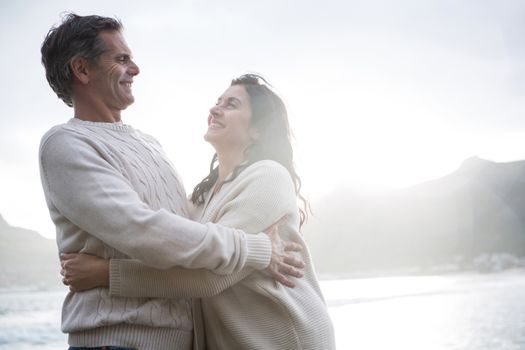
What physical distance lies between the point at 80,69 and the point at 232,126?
2.93 ft

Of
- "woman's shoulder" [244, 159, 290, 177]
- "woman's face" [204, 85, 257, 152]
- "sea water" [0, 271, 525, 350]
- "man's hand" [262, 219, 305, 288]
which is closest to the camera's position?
"man's hand" [262, 219, 305, 288]

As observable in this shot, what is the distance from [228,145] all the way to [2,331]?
20827mm

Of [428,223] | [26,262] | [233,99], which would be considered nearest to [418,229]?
[428,223]

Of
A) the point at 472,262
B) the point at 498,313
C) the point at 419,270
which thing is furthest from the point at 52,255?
the point at 498,313

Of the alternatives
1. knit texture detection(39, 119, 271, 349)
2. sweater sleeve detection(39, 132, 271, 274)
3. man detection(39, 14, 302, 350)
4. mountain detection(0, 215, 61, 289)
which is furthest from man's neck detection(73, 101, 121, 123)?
mountain detection(0, 215, 61, 289)

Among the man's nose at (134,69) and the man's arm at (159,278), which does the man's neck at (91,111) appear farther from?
the man's arm at (159,278)

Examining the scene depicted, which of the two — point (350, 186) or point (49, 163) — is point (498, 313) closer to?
point (49, 163)

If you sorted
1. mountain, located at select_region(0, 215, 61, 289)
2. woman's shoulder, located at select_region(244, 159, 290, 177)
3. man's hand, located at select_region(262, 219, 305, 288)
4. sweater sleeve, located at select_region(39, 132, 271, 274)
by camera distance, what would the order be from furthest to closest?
mountain, located at select_region(0, 215, 61, 289) < woman's shoulder, located at select_region(244, 159, 290, 177) < man's hand, located at select_region(262, 219, 305, 288) < sweater sleeve, located at select_region(39, 132, 271, 274)

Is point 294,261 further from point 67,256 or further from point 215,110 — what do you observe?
point 215,110

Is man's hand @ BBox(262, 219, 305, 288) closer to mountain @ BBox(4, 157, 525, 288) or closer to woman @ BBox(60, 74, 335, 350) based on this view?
woman @ BBox(60, 74, 335, 350)

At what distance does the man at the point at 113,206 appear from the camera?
189cm

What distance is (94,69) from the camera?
2291 mm

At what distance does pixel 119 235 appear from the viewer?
1887 mm

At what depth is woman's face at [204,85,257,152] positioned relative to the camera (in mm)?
2910
